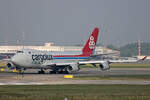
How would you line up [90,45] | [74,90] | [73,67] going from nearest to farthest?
[74,90] < [73,67] < [90,45]

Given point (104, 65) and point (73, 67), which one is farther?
point (104, 65)

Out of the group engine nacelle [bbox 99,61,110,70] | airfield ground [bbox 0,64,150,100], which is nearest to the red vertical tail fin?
engine nacelle [bbox 99,61,110,70]

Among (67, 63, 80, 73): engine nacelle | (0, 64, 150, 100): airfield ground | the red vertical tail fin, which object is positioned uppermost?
the red vertical tail fin

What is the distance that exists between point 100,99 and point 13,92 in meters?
10.8

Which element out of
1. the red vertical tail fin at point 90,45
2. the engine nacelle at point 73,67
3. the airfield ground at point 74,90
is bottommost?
the airfield ground at point 74,90

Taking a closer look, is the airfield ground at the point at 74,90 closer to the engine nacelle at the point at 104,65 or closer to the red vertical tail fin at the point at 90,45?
the engine nacelle at the point at 104,65

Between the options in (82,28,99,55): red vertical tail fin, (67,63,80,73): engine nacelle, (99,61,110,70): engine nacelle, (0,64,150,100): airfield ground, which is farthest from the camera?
(82,28,99,55): red vertical tail fin

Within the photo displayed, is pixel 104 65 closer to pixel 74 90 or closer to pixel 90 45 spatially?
pixel 90 45

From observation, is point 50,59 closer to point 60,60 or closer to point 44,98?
point 60,60

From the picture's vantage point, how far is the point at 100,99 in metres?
33.5

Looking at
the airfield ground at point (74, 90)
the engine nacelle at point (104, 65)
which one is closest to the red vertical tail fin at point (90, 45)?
the engine nacelle at point (104, 65)

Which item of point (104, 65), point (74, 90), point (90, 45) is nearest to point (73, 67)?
point (104, 65)

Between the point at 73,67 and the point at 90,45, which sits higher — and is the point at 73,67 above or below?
below

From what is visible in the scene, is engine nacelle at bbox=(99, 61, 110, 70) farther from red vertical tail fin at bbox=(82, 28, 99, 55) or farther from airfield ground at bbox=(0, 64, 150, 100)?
airfield ground at bbox=(0, 64, 150, 100)
